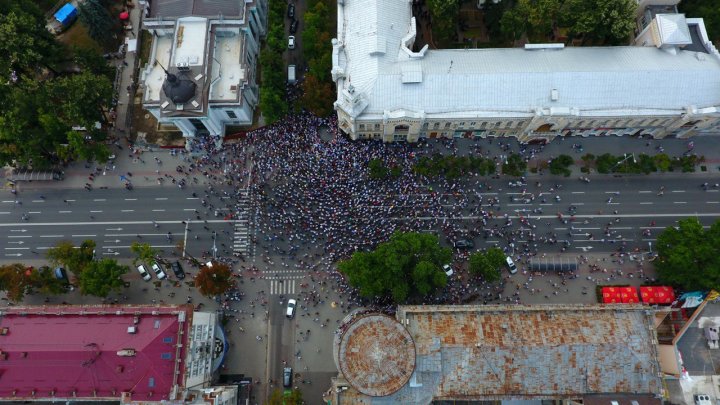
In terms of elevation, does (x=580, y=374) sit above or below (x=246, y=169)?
below

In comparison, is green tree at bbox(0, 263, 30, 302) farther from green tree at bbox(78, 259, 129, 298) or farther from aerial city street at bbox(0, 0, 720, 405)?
green tree at bbox(78, 259, 129, 298)

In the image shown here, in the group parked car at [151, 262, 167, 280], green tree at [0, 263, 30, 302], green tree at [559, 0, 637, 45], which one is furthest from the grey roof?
green tree at [559, 0, 637, 45]

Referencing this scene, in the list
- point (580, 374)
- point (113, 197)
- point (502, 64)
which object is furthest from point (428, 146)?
point (113, 197)

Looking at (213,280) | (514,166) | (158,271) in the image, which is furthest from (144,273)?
(514,166)

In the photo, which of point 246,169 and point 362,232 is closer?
point 362,232

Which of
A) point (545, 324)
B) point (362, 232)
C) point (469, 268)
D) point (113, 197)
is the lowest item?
point (545, 324)

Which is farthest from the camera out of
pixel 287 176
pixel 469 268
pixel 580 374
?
pixel 287 176

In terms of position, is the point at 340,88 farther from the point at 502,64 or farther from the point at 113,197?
the point at 113,197
